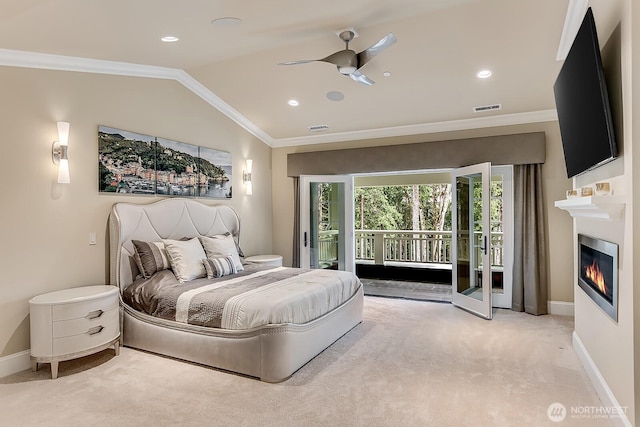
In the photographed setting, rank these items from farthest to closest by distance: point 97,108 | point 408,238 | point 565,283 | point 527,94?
point 408,238, point 565,283, point 527,94, point 97,108

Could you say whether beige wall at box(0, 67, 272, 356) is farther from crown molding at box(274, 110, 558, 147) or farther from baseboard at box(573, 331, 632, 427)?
baseboard at box(573, 331, 632, 427)

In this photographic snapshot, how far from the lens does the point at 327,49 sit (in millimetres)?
4039

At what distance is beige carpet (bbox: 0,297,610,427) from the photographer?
8.38 ft

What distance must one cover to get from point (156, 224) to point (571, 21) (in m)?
4.54

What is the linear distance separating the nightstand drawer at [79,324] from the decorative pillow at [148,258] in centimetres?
62

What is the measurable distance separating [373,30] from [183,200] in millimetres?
3005

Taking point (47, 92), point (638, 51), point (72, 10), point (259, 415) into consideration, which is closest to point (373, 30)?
point (638, 51)

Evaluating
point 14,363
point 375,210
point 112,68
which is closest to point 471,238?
point 112,68

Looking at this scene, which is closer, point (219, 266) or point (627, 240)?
point (627, 240)

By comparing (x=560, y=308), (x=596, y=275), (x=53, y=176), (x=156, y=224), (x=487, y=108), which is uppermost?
(x=487, y=108)

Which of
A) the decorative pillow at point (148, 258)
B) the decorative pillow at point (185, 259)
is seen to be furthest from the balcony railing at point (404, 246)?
the decorative pillow at point (148, 258)

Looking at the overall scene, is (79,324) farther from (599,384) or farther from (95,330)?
(599,384)

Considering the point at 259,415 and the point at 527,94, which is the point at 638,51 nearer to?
the point at 527,94

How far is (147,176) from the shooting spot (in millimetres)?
4508
